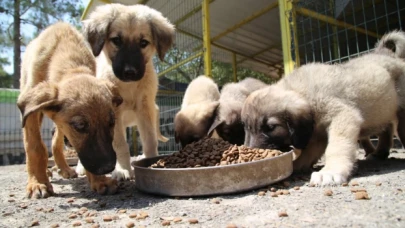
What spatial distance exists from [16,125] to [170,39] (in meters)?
7.61

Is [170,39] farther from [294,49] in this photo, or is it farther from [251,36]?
[251,36]

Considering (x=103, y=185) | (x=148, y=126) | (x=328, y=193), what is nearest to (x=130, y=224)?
(x=103, y=185)

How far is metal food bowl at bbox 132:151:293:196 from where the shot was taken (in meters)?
2.48

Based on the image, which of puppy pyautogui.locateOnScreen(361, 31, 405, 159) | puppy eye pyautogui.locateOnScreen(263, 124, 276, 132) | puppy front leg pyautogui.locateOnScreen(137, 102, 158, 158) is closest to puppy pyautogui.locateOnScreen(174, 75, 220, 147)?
puppy front leg pyautogui.locateOnScreen(137, 102, 158, 158)

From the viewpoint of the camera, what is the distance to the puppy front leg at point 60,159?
13.9 ft

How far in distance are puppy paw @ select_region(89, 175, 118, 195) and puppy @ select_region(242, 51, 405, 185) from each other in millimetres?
1291

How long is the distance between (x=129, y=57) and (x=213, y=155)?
4.91ft

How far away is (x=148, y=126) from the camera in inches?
163

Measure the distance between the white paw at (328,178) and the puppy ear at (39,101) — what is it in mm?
2099

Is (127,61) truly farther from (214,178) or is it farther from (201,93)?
(214,178)

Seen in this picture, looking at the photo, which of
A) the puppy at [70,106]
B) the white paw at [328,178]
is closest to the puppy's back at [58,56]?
the puppy at [70,106]

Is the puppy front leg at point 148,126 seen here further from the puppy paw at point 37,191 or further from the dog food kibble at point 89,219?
the dog food kibble at point 89,219

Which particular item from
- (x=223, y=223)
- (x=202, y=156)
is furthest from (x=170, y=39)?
(x=223, y=223)

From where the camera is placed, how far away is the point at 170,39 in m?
4.22
